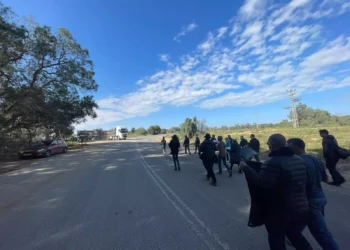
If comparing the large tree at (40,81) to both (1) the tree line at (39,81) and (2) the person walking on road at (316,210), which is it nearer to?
(1) the tree line at (39,81)

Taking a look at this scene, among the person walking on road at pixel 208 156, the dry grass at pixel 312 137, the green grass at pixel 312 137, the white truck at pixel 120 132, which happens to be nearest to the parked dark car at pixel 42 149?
the person walking on road at pixel 208 156

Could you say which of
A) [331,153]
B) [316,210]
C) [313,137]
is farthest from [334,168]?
[313,137]

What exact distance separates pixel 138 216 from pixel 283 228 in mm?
3157

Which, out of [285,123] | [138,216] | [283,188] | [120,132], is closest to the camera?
[283,188]

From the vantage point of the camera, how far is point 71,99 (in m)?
26.4

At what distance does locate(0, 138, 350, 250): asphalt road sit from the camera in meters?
3.71

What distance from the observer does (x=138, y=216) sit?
488 centimetres

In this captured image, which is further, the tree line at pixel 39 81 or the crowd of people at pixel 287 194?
the tree line at pixel 39 81

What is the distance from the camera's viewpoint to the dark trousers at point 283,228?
2.57 metres

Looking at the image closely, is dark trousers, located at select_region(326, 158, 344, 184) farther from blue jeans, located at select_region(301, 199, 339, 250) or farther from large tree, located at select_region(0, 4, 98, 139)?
large tree, located at select_region(0, 4, 98, 139)

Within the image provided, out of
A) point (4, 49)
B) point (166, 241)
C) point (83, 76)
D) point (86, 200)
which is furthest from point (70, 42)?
point (166, 241)

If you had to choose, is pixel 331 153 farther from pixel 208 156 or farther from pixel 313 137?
pixel 313 137

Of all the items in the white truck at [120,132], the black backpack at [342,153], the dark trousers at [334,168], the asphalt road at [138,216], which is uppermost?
the white truck at [120,132]

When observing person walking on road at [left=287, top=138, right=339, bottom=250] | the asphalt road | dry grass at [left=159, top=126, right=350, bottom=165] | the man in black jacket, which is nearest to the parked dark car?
the asphalt road
